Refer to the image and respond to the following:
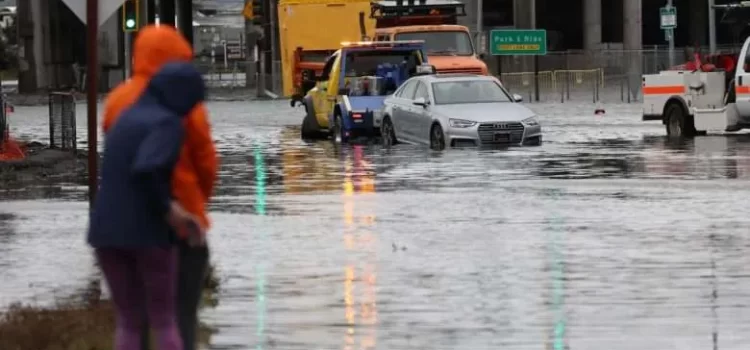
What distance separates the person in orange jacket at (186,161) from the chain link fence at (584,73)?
50558 millimetres

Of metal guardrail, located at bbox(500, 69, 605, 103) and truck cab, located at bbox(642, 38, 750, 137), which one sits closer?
truck cab, located at bbox(642, 38, 750, 137)

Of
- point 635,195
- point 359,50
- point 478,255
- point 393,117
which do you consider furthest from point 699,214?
point 359,50

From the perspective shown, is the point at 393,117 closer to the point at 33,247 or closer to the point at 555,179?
the point at 555,179

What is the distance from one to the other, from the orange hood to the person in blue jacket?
60 millimetres

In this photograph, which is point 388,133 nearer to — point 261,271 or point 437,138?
point 437,138

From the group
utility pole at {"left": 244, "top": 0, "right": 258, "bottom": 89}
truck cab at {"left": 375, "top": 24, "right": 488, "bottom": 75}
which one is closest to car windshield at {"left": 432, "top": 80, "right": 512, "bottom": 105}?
A: truck cab at {"left": 375, "top": 24, "right": 488, "bottom": 75}

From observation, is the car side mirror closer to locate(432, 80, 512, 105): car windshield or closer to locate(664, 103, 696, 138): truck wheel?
locate(432, 80, 512, 105): car windshield

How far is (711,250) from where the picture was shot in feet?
48.9

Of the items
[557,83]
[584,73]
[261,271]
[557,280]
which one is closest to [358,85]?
[261,271]

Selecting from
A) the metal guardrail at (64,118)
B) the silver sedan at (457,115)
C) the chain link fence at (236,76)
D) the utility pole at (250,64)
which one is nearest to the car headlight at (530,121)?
the silver sedan at (457,115)

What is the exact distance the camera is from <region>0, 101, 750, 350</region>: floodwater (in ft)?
35.8

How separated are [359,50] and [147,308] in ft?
94.0

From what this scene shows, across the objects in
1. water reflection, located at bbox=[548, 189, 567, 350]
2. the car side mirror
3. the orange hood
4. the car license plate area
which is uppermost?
the orange hood

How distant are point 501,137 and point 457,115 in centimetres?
84
